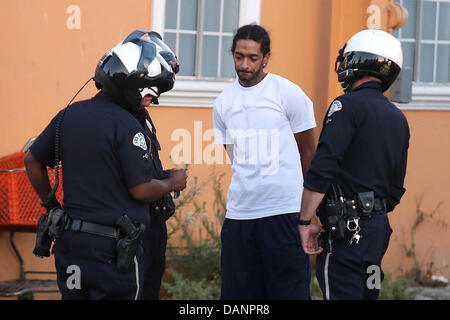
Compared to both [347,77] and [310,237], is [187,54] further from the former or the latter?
[310,237]

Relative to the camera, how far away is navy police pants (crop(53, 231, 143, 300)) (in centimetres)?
409

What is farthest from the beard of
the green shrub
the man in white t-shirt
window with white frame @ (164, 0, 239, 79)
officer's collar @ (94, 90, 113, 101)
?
the green shrub

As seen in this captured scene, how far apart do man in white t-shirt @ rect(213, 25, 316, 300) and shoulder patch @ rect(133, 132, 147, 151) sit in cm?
110

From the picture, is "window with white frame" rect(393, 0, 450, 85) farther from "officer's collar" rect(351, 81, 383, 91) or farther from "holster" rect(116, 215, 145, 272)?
"holster" rect(116, 215, 145, 272)

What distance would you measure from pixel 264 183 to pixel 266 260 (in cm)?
49

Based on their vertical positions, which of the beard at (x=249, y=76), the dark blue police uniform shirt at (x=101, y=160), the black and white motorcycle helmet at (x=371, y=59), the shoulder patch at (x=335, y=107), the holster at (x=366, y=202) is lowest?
the holster at (x=366, y=202)

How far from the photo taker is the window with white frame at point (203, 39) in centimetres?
750

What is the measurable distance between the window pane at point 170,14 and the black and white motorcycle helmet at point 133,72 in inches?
123

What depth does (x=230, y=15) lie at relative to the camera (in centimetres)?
772

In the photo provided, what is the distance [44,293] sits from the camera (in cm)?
705

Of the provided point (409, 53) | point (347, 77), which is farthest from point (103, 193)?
point (409, 53)

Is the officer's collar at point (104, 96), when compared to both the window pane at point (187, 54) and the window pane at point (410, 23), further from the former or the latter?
the window pane at point (410, 23)

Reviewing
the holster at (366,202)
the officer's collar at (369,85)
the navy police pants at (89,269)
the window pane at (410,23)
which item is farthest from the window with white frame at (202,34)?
the navy police pants at (89,269)

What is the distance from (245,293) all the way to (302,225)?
97cm
